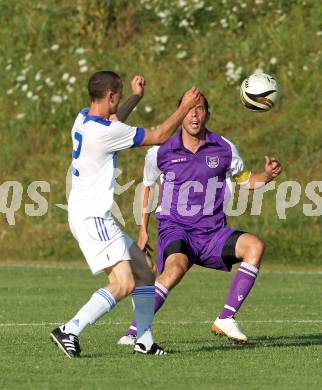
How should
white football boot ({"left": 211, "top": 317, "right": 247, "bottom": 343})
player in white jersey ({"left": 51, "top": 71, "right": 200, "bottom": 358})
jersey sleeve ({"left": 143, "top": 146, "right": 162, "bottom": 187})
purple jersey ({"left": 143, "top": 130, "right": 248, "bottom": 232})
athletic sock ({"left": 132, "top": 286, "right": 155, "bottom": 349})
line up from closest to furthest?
player in white jersey ({"left": 51, "top": 71, "right": 200, "bottom": 358}), athletic sock ({"left": 132, "top": 286, "right": 155, "bottom": 349}), white football boot ({"left": 211, "top": 317, "right": 247, "bottom": 343}), purple jersey ({"left": 143, "top": 130, "right": 248, "bottom": 232}), jersey sleeve ({"left": 143, "top": 146, "right": 162, "bottom": 187})

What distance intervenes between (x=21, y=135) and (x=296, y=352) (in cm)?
1667

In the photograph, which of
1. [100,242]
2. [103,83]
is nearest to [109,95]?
[103,83]

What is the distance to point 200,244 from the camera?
446 inches

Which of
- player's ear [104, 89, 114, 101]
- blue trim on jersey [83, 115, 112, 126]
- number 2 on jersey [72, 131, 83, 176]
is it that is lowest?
number 2 on jersey [72, 131, 83, 176]

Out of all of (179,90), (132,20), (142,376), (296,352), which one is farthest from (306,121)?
(142,376)

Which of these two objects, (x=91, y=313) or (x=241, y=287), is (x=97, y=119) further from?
(x=241, y=287)

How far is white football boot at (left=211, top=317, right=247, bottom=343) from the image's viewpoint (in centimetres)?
1079

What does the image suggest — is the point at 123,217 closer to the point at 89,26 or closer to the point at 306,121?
the point at 306,121

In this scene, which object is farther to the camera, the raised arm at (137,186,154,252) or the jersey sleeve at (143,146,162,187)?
the jersey sleeve at (143,146,162,187)

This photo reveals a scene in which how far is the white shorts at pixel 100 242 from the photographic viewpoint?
31.4 feet

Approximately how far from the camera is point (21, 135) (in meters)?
26.1

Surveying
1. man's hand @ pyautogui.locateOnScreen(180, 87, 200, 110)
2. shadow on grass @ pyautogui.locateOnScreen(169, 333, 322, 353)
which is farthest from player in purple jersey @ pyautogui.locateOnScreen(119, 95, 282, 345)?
man's hand @ pyautogui.locateOnScreen(180, 87, 200, 110)

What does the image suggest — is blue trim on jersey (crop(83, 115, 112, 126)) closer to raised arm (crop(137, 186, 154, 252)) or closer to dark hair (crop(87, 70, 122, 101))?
dark hair (crop(87, 70, 122, 101))

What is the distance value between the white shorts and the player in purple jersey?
1.35m
